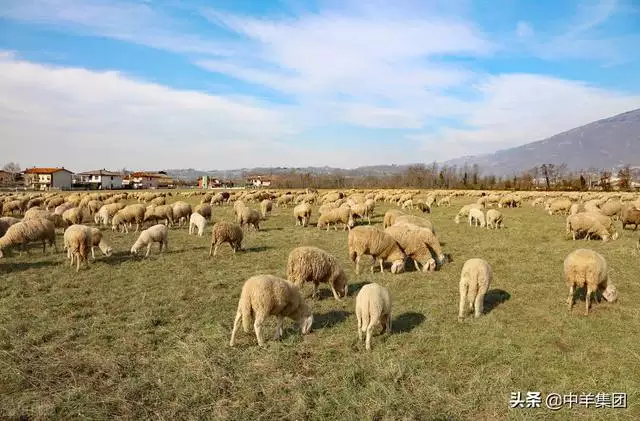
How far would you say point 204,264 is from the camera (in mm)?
15555

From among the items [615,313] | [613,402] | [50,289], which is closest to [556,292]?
[615,313]

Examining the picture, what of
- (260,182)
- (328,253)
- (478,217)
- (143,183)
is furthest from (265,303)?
(260,182)

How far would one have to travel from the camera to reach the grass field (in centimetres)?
610

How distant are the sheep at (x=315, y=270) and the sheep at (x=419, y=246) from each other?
429cm

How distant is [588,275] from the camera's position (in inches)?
396

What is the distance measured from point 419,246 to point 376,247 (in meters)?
1.82

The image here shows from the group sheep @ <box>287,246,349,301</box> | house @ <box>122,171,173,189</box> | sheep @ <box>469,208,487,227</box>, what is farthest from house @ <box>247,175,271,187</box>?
sheep @ <box>287,246,349,301</box>

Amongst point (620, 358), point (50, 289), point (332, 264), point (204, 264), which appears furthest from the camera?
point (204, 264)

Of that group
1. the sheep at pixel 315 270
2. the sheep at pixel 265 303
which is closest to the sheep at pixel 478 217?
the sheep at pixel 315 270

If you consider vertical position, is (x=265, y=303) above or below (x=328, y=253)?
below

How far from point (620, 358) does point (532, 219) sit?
2736 centimetres

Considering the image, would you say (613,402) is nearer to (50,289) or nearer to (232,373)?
(232,373)

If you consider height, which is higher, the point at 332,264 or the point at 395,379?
the point at 332,264

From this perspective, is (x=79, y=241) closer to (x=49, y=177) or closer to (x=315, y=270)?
(x=315, y=270)
